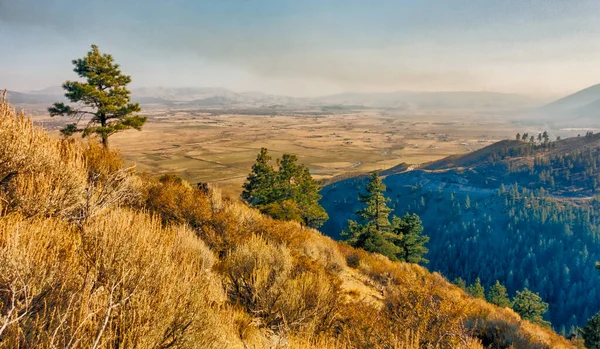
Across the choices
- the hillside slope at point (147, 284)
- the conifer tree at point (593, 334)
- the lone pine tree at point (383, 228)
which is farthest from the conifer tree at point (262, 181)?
the conifer tree at point (593, 334)

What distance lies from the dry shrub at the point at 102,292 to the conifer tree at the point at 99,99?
51.8ft

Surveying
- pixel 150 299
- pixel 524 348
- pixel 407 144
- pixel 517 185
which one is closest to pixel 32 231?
pixel 150 299

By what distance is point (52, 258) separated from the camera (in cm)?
407

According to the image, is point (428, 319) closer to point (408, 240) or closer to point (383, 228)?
point (383, 228)

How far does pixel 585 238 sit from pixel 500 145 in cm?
3828

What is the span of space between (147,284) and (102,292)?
46cm

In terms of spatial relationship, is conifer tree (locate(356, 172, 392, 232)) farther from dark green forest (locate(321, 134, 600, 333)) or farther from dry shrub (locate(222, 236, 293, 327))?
dark green forest (locate(321, 134, 600, 333))

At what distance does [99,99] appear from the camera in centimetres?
1848

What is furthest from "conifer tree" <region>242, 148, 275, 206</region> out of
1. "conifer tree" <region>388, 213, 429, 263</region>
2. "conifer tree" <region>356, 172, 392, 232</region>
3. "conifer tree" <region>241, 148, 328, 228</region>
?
"conifer tree" <region>388, 213, 429, 263</region>

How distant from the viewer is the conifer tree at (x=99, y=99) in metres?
18.1

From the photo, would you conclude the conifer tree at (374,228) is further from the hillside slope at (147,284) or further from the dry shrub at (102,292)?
the dry shrub at (102,292)

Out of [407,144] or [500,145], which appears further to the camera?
[407,144]

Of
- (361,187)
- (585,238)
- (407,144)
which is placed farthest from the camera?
(407,144)

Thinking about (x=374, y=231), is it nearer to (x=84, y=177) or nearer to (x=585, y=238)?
(x=84, y=177)
